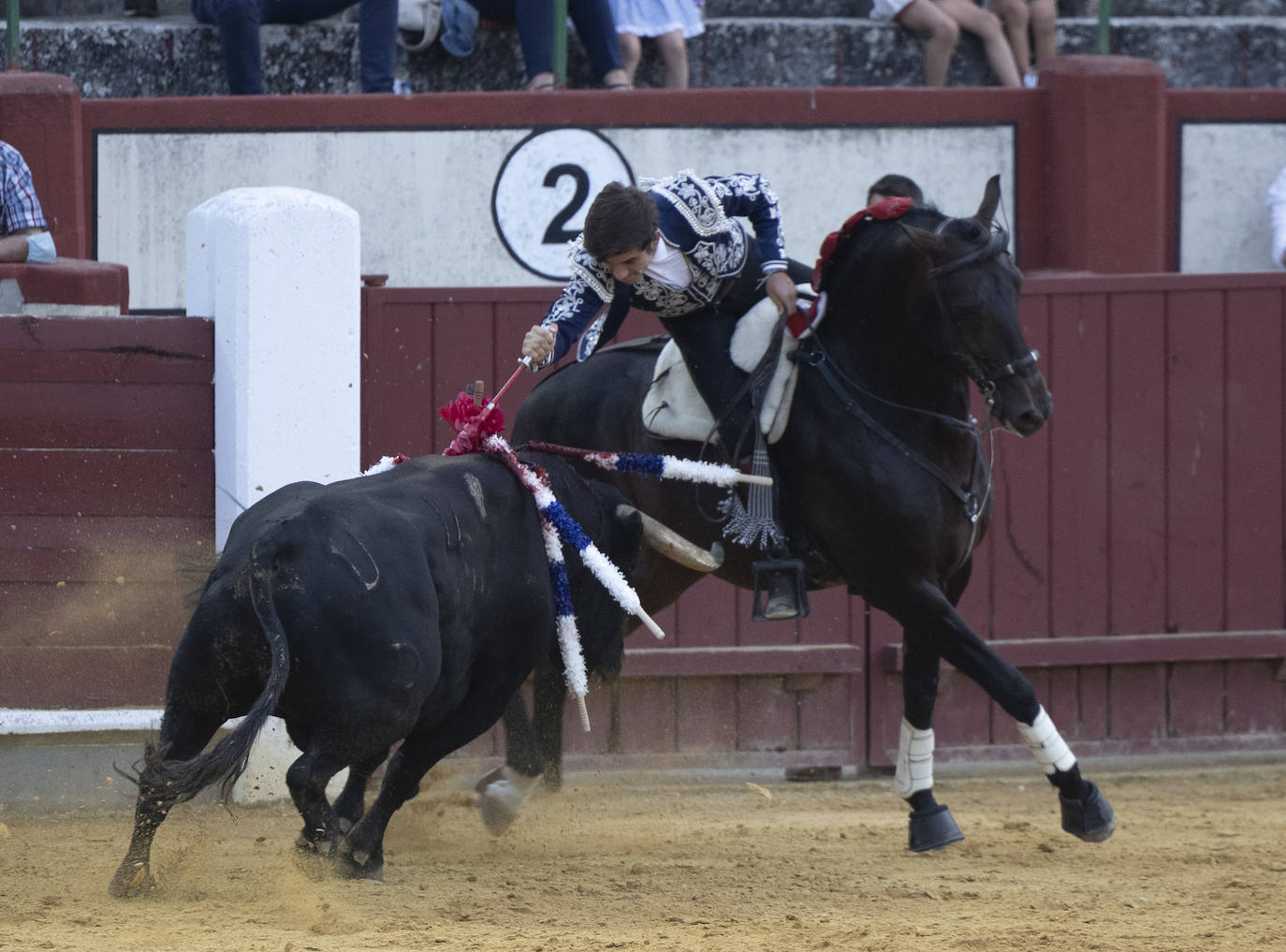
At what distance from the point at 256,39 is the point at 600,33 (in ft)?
4.96

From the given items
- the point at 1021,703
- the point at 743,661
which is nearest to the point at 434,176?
the point at 743,661

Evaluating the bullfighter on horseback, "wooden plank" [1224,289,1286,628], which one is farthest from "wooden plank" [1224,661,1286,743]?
the bullfighter on horseback

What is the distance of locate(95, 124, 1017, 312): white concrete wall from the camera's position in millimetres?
6984

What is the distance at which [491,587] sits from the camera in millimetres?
4109

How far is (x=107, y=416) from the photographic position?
5.55 metres

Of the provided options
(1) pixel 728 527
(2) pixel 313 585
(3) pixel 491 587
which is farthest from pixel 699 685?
(2) pixel 313 585

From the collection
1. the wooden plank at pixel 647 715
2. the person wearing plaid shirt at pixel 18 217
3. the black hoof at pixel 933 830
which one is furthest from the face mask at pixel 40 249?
the black hoof at pixel 933 830

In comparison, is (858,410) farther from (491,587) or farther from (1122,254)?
(1122,254)

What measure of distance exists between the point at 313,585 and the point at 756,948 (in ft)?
4.13

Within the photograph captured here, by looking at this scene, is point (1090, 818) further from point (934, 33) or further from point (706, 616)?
point (934, 33)

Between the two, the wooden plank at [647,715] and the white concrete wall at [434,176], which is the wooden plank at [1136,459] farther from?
the wooden plank at [647,715]

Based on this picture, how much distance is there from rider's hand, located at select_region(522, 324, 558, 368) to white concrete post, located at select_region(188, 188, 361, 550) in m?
1.35

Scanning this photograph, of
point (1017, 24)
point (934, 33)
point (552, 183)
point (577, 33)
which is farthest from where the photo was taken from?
point (1017, 24)

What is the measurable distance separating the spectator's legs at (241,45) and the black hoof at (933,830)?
14.1ft
